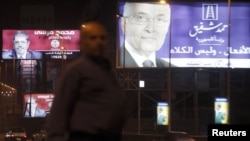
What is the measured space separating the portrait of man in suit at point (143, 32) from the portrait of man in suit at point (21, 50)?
14.7m

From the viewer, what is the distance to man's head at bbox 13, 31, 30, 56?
68125 mm

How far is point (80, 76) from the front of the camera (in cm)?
394

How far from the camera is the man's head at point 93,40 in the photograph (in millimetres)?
4000

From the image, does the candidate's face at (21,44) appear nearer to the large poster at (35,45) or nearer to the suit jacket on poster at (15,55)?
the large poster at (35,45)

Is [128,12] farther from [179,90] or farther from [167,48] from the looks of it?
[179,90]

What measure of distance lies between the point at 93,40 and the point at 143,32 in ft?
175

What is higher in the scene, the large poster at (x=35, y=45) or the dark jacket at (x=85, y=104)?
the large poster at (x=35, y=45)

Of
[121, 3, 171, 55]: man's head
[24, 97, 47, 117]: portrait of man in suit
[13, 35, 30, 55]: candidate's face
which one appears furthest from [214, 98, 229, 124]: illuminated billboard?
[24, 97, 47, 117]: portrait of man in suit

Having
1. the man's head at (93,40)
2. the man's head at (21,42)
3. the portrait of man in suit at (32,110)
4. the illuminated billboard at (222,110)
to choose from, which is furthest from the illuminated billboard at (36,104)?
the man's head at (93,40)

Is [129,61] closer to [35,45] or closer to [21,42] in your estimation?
[21,42]

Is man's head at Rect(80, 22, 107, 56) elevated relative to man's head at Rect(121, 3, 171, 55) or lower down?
lower down

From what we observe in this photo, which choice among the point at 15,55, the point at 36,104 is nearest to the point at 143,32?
the point at 15,55

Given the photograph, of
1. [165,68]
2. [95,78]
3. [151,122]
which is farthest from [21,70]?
[95,78]

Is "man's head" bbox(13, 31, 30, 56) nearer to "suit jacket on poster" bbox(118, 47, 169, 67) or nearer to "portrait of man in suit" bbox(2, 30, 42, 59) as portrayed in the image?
"portrait of man in suit" bbox(2, 30, 42, 59)
